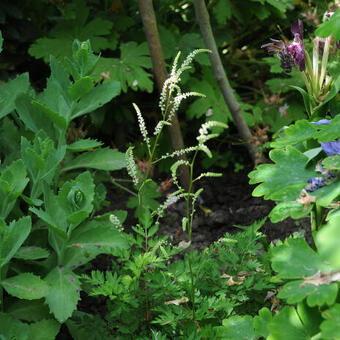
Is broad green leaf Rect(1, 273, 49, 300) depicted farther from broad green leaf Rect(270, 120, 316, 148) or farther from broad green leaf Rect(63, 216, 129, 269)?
broad green leaf Rect(270, 120, 316, 148)

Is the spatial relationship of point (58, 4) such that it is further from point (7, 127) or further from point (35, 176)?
point (35, 176)

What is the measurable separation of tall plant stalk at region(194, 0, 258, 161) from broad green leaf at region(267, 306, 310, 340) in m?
1.64

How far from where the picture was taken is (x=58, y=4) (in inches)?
115

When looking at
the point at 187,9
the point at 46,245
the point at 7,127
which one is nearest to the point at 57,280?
the point at 46,245

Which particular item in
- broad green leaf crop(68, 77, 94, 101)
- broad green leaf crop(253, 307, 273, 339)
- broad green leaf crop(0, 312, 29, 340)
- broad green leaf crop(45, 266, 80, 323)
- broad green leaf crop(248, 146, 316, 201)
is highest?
broad green leaf crop(68, 77, 94, 101)

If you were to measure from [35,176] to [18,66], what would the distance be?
157cm

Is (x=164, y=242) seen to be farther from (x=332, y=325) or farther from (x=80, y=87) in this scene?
(x=332, y=325)

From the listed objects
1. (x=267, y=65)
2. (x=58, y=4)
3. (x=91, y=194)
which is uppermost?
(x=58, y=4)

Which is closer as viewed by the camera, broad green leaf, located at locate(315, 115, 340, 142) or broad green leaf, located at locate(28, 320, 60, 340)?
broad green leaf, located at locate(315, 115, 340, 142)

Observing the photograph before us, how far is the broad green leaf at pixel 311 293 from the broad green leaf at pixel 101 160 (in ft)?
3.93

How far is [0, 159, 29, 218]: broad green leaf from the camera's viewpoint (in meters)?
1.62

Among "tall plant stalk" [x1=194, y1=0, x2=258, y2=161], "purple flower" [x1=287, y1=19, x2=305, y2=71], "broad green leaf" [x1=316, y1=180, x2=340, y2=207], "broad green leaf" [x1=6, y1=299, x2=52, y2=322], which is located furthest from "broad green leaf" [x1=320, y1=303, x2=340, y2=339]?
"tall plant stalk" [x1=194, y1=0, x2=258, y2=161]

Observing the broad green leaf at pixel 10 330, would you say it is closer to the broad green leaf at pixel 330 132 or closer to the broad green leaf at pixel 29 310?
the broad green leaf at pixel 29 310

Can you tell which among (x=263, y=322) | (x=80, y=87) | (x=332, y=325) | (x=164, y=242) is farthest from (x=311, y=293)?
(x=80, y=87)
